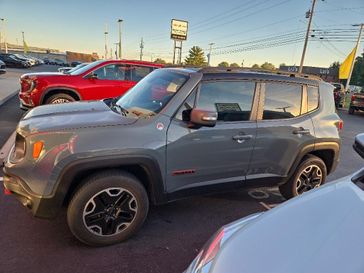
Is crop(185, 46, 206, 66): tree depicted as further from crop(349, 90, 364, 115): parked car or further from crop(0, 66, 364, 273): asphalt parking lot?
crop(0, 66, 364, 273): asphalt parking lot

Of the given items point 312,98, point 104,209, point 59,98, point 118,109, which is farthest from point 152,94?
point 59,98

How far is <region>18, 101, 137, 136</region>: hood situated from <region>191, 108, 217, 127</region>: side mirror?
595 mm

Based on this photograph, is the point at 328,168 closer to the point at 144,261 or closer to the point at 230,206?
the point at 230,206

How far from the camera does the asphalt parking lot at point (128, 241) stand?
2.73 meters

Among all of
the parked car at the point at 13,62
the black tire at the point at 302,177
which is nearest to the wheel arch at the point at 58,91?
the black tire at the point at 302,177

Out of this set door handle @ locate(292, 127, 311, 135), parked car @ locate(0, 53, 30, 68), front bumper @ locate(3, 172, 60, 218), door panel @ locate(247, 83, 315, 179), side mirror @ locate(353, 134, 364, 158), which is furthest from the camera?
parked car @ locate(0, 53, 30, 68)

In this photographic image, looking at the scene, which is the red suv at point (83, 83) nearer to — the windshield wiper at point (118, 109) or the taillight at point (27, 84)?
the taillight at point (27, 84)

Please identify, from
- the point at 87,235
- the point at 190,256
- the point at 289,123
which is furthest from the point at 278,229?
the point at 289,123

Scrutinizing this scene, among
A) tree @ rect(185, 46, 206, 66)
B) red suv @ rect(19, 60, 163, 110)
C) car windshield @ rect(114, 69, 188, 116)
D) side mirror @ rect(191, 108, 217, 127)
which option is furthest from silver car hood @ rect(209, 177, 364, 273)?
tree @ rect(185, 46, 206, 66)

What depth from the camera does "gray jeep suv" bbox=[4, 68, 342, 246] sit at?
9.00ft

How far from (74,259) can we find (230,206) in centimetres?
211

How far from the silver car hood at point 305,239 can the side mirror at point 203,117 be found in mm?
1269

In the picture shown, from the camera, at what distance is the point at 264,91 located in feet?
12.1

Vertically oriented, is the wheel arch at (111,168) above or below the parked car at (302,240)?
below
